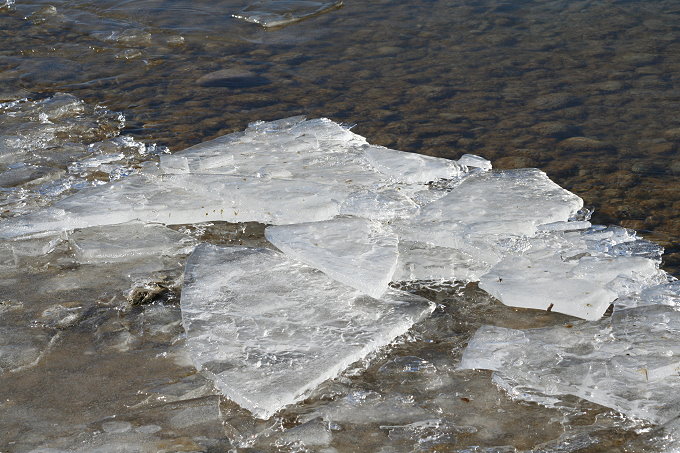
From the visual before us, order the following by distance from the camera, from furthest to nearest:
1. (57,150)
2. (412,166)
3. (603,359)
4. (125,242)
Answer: (57,150), (412,166), (125,242), (603,359)

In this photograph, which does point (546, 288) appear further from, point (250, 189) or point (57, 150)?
point (57, 150)

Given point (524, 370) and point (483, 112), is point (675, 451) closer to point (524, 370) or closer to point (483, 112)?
point (524, 370)

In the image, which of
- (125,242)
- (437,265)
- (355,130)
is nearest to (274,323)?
(437,265)

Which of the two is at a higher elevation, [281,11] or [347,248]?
[281,11]

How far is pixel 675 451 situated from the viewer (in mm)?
1804

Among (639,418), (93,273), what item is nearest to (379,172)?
(93,273)

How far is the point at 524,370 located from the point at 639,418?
0.96 feet

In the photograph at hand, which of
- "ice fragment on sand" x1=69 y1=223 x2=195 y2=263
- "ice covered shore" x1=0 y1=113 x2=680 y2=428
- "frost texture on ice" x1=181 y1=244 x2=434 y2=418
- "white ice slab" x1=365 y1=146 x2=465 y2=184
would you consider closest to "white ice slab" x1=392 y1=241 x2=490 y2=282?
"ice covered shore" x1=0 y1=113 x2=680 y2=428

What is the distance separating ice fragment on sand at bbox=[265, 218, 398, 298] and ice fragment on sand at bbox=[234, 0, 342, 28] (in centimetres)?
280

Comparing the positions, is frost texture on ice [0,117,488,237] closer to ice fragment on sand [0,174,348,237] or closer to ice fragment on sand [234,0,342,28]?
ice fragment on sand [0,174,348,237]

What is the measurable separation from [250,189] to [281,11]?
9.22 feet

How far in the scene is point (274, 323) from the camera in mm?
2260

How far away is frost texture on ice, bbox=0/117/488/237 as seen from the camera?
2797 mm

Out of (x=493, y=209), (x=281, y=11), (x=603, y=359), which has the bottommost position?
(x=603, y=359)
